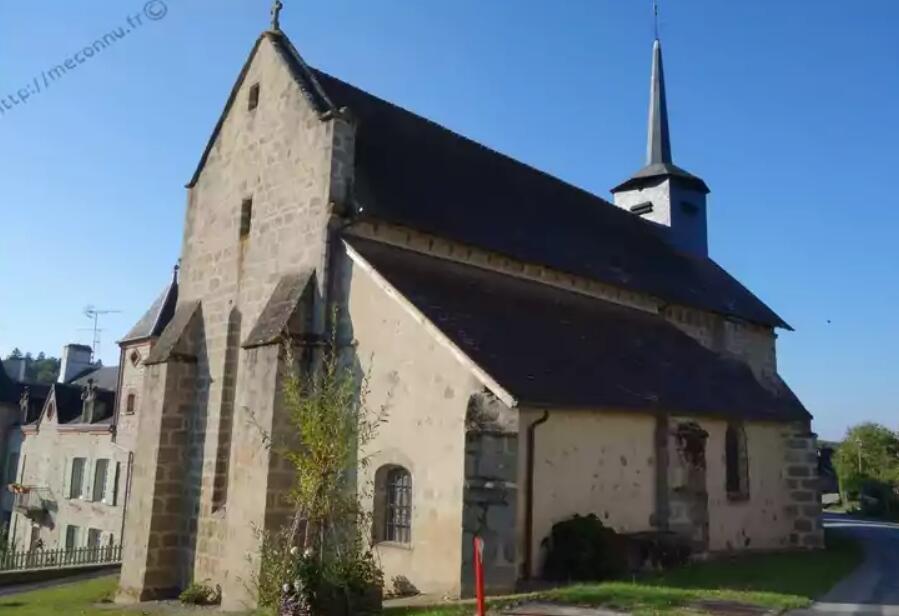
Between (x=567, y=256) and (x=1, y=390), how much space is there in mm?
30671

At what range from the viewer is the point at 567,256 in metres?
16.6

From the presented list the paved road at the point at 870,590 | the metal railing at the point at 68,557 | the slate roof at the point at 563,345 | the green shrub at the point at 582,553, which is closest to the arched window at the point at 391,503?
the green shrub at the point at 582,553

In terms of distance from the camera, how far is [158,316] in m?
27.4

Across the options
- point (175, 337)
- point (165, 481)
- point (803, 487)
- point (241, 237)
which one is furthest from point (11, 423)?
point (803, 487)

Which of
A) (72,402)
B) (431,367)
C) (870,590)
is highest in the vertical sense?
(72,402)

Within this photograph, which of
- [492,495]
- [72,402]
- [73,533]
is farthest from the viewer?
[72,402]

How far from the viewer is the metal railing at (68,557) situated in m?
18.7

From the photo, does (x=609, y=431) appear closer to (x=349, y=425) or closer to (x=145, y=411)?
(x=349, y=425)

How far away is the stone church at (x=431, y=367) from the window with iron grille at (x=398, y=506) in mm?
30

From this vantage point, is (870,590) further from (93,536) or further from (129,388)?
(93,536)

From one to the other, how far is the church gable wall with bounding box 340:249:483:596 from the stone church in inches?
1.3

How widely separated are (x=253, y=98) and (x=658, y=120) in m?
16.7

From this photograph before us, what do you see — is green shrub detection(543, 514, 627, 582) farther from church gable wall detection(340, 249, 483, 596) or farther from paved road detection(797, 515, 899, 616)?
paved road detection(797, 515, 899, 616)

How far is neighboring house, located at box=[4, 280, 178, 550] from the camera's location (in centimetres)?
2716
